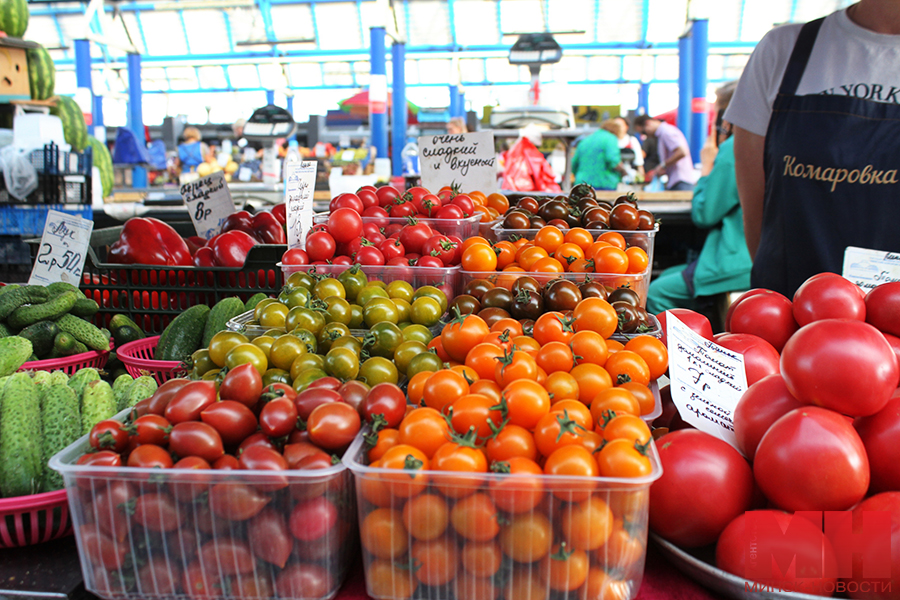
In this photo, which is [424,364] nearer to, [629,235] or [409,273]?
[409,273]

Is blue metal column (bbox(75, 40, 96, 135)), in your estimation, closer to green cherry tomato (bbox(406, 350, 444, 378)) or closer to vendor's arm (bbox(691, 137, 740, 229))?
vendor's arm (bbox(691, 137, 740, 229))

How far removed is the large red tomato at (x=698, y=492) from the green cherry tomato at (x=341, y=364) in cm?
56

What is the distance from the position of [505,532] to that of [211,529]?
391 mm

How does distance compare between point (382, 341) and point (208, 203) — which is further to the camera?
point (208, 203)

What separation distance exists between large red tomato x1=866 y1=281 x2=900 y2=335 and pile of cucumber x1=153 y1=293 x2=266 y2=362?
1.56 m

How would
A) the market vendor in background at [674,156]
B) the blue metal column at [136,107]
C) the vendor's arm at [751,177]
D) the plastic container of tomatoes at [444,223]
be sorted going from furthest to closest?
the blue metal column at [136,107], the market vendor in background at [674,156], the vendor's arm at [751,177], the plastic container of tomatoes at [444,223]

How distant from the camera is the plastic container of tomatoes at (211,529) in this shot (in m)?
0.84

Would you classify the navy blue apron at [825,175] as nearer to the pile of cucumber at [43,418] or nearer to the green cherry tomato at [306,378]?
the green cherry tomato at [306,378]

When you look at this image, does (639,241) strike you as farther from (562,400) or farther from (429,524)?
(429,524)

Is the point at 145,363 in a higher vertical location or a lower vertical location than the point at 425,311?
lower

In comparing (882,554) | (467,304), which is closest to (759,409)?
(882,554)

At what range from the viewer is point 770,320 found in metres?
1.34

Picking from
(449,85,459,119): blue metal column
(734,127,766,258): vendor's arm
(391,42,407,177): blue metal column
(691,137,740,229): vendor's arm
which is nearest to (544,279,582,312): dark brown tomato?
(734,127,766,258): vendor's arm

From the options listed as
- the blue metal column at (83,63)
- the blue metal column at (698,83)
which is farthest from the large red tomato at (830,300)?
the blue metal column at (83,63)
